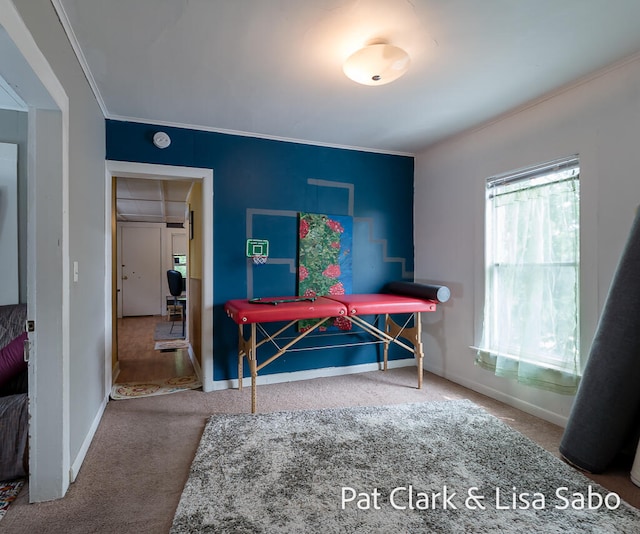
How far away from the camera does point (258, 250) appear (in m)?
3.53

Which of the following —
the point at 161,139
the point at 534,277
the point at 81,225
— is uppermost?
the point at 161,139

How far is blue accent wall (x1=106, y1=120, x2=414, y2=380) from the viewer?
3.37 meters

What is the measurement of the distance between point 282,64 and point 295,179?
1.50 metres

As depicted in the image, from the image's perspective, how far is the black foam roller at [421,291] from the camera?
3.31m

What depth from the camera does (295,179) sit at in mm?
3705

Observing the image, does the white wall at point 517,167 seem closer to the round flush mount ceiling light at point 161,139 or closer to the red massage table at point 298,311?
the red massage table at point 298,311

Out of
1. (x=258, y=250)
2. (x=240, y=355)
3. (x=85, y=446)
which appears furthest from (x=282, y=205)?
(x=85, y=446)

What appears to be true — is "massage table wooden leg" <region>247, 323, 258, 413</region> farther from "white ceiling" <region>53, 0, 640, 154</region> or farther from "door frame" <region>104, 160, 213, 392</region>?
"white ceiling" <region>53, 0, 640, 154</region>

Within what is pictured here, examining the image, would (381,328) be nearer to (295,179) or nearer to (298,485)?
(295,179)

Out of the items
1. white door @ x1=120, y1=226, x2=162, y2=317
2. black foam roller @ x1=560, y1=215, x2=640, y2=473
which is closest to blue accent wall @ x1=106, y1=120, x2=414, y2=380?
black foam roller @ x1=560, y1=215, x2=640, y2=473

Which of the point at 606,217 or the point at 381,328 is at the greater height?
the point at 606,217

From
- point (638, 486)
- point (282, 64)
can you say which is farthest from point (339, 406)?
point (282, 64)

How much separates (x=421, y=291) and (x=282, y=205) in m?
1.64

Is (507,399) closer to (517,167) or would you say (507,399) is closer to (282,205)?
Result: (517,167)
